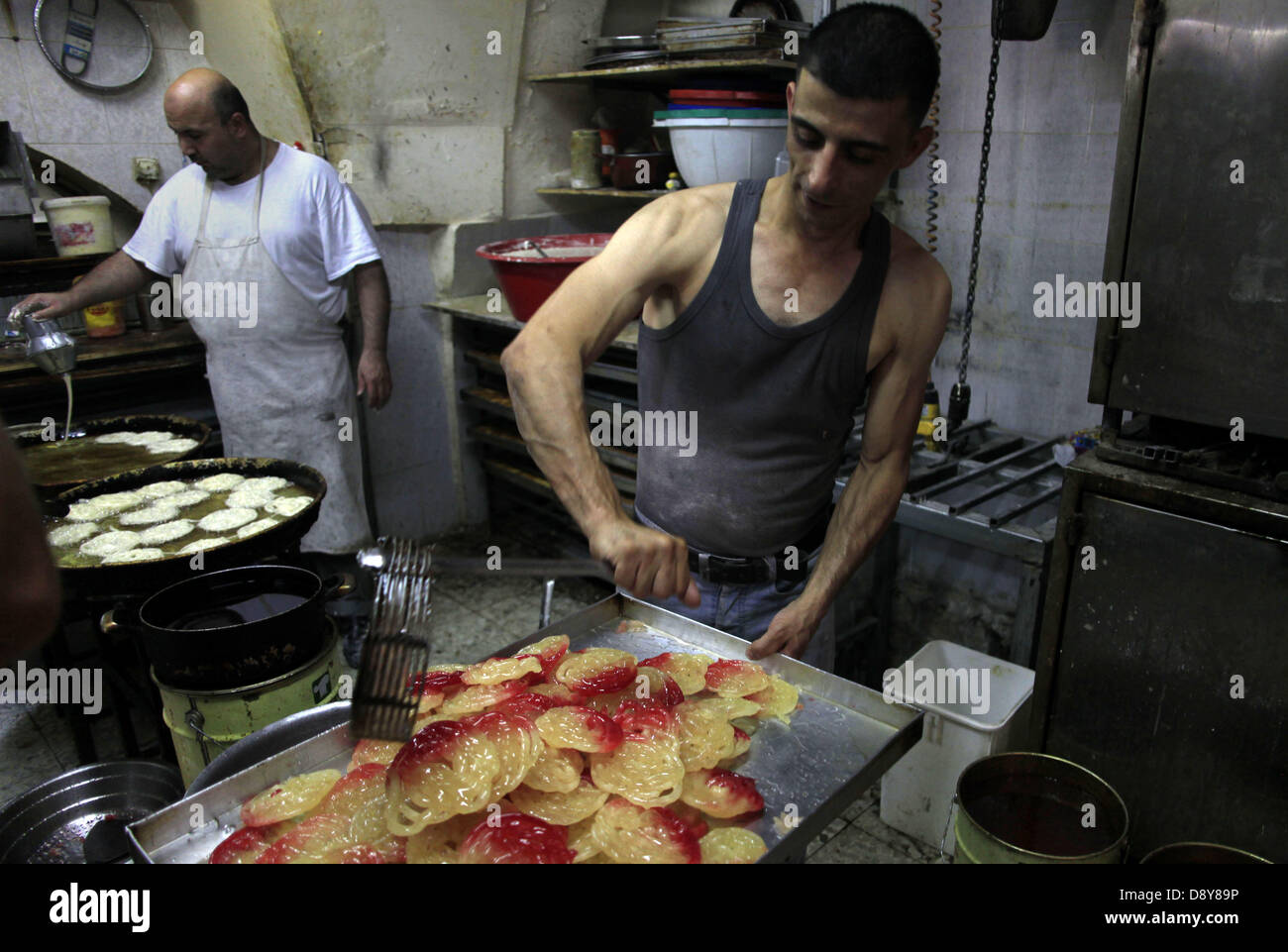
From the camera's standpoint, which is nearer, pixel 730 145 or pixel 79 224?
pixel 730 145

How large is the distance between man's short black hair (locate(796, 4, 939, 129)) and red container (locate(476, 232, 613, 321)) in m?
2.14

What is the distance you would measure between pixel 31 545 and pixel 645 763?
2.95ft

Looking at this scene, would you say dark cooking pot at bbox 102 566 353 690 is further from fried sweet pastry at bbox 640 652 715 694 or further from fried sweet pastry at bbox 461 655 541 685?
fried sweet pastry at bbox 640 652 715 694

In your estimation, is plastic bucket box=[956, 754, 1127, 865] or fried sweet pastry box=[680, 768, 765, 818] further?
plastic bucket box=[956, 754, 1127, 865]

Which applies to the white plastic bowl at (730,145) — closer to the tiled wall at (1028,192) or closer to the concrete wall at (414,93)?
the tiled wall at (1028,192)

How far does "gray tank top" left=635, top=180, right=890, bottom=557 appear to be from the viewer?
6.52 ft

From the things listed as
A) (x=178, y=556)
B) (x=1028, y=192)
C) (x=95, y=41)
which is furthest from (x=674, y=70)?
(x=178, y=556)

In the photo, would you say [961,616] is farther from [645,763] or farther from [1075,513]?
[645,763]

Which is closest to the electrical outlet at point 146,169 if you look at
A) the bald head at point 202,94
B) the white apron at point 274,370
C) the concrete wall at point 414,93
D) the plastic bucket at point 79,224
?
the plastic bucket at point 79,224

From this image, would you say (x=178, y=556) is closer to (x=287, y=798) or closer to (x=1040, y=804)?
(x=287, y=798)

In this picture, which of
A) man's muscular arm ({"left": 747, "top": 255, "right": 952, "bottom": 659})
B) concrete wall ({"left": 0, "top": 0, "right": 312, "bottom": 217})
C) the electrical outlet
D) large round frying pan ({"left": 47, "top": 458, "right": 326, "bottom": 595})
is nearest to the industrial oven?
man's muscular arm ({"left": 747, "top": 255, "right": 952, "bottom": 659})

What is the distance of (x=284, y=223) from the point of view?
360cm

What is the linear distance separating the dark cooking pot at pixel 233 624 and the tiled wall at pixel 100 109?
2.91 m

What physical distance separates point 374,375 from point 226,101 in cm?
122
